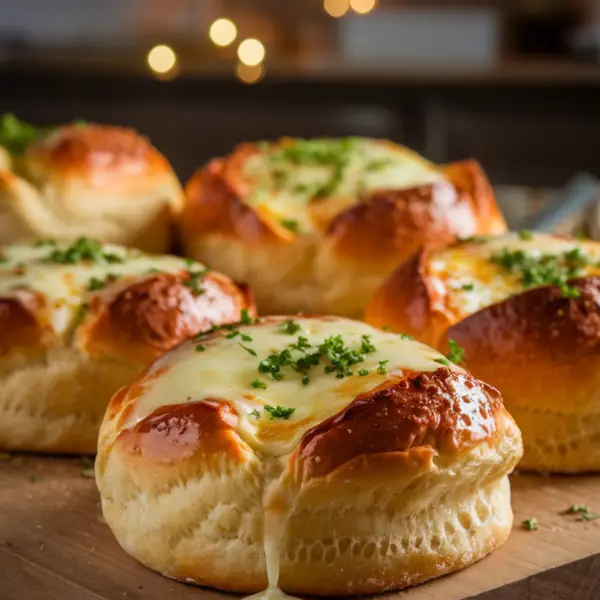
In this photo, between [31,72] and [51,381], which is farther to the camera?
[31,72]

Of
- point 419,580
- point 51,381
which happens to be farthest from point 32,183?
point 419,580

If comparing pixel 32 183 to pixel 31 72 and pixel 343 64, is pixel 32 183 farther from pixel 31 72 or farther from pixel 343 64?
pixel 31 72

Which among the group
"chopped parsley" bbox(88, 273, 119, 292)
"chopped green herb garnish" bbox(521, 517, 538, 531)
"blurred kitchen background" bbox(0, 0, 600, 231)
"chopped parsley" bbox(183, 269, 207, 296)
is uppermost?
"chopped parsley" bbox(88, 273, 119, 292)

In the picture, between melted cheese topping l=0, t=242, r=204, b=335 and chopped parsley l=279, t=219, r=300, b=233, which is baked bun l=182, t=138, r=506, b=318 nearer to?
chopped parsley l=279, t=219, r=300, b=233

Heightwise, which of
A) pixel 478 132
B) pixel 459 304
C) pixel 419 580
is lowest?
pixel 478 132

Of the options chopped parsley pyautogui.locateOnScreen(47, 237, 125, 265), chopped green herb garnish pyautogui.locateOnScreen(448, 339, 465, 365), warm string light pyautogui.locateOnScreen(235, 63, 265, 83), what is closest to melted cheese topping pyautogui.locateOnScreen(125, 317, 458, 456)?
chopped green herb garnish pyautogui.locateOnScreen(448, 339, 465, 365)

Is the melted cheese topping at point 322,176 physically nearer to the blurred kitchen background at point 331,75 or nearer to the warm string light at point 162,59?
the blurred kitchen background at point 331,75
